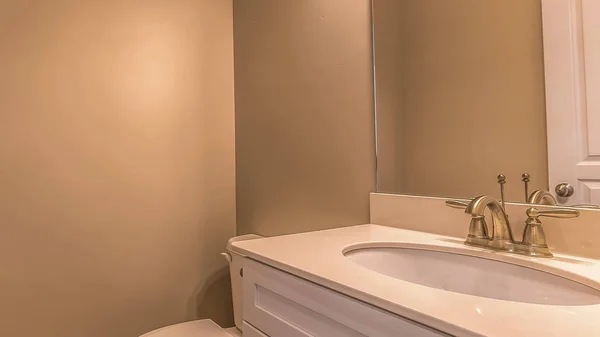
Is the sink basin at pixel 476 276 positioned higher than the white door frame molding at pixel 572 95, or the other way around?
the white door frame molding at pixel 572 95

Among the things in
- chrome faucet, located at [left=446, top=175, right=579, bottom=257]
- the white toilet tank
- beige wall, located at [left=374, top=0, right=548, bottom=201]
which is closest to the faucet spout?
chrome faucet, located at [left=446, top=175, right=579, bottom=257]

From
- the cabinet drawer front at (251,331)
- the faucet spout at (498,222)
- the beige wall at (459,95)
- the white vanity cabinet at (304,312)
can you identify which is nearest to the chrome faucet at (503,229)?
the faucet spout at (498,222)

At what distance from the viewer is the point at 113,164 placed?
163 cm

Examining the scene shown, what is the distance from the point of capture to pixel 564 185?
35.0 inches

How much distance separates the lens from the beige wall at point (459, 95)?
0.97m

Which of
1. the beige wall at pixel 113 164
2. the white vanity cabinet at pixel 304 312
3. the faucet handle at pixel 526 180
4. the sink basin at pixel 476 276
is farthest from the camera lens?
the beige wall at pixel 113 164

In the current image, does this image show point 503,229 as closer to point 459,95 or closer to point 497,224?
point 497,224

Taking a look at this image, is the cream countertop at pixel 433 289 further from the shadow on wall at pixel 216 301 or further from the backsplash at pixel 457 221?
the shadow on wall at pixel 216 301

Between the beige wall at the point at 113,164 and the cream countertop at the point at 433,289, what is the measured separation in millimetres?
910

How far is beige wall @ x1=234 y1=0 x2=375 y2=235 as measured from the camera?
1344 mm

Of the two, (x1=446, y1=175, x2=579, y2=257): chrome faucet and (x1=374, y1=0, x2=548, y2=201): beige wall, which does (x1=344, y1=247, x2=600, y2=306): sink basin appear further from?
(x1=374, y1=0, x2=548, y2=201): beige wall

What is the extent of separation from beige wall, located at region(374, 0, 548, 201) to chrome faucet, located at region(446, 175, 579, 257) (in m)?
0.11

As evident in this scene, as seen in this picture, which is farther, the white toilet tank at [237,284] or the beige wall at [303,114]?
the white toilet tank at [237,284]

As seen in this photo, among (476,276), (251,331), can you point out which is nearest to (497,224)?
(476,276)
